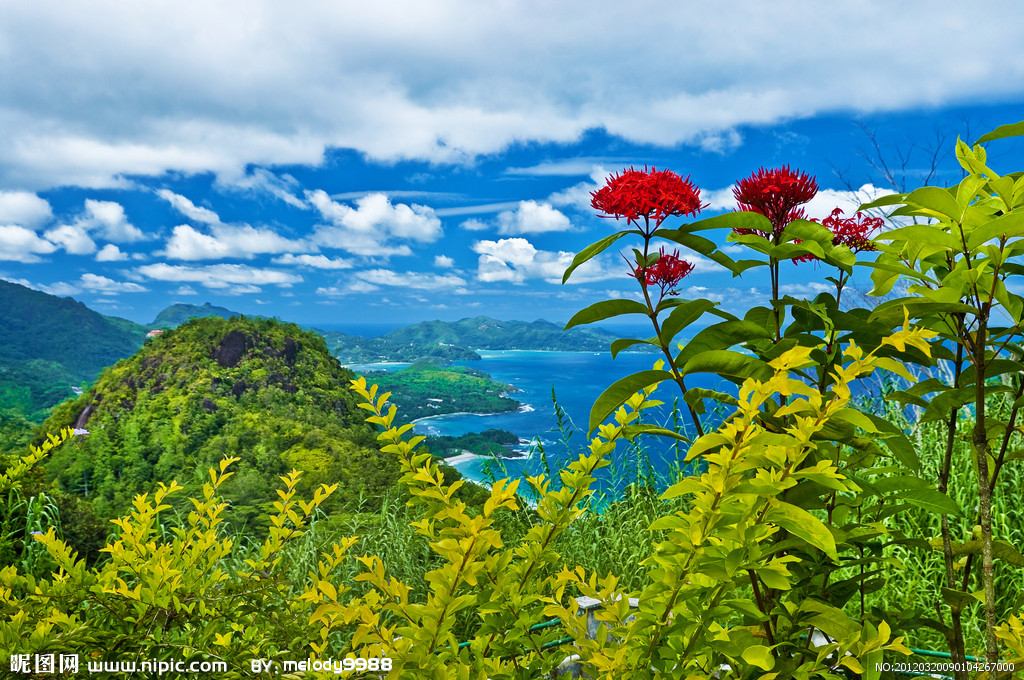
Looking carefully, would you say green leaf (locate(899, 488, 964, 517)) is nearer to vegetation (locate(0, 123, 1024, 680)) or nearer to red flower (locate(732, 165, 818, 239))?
vegetation (locate(0, 123, 1024, 680))

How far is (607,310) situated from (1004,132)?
88cm

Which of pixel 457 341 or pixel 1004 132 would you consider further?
pixel 457 341

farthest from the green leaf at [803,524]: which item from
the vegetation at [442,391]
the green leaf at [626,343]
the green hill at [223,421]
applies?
the vegetation at [442,391]

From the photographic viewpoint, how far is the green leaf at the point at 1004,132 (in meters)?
1.11

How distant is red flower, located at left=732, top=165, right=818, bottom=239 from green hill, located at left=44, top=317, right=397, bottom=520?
4.53 m

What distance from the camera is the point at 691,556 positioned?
881 mm

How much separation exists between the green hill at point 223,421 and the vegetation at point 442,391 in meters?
1.03

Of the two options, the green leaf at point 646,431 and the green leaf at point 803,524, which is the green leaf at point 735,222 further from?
the green leaf at point 803,524

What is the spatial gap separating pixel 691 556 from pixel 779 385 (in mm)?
317

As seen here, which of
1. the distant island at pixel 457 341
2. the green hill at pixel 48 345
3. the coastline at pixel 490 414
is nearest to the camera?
the coastline at pixel 490 414

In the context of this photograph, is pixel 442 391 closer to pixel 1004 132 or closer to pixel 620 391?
pixel 620 391

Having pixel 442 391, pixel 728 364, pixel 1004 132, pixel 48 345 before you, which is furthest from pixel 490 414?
pixel 48 345

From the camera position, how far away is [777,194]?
1.21 m

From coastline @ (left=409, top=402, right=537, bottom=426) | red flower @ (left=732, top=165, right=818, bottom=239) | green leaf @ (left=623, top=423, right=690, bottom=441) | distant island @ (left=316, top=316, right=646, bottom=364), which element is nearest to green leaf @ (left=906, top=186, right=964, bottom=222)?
red flower @ (left=732, top=165, right=818, bottom=239)
